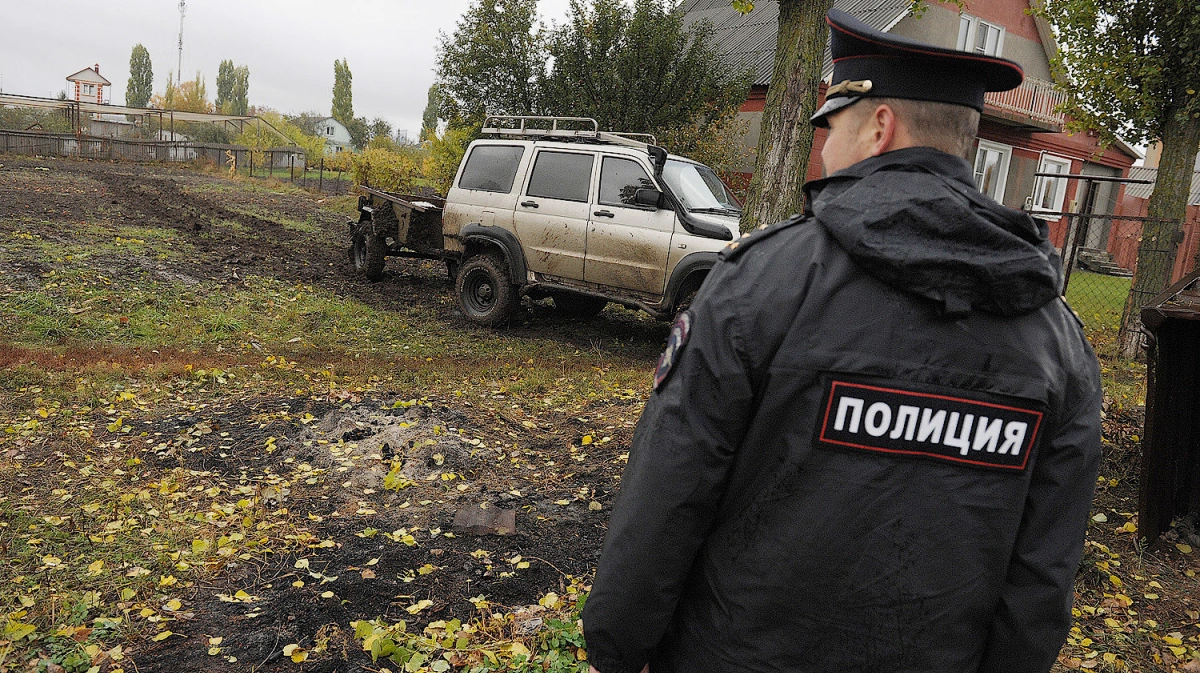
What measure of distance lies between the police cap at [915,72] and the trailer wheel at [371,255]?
10.6 meters

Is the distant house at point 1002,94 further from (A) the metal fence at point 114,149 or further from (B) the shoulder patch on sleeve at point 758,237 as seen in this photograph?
(A) the metal fence at point 114,149

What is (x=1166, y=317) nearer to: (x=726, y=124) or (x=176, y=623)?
(x=176, y=623)

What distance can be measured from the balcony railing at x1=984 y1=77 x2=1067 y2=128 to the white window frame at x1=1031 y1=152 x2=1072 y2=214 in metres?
1.27

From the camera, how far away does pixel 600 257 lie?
8.73 meters

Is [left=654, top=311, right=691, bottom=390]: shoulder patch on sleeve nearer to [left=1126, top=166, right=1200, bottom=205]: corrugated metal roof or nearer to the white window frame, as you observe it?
the white window frame

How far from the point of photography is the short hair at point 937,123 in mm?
1538

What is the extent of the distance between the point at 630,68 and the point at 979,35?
12.8 metres

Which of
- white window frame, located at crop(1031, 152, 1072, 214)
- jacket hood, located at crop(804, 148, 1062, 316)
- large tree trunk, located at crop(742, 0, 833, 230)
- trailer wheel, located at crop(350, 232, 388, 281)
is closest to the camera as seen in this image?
jacket hood, located at crop(804, 148, 1062, 316)

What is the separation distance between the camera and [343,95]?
246 ft

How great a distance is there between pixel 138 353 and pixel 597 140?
5.13 m

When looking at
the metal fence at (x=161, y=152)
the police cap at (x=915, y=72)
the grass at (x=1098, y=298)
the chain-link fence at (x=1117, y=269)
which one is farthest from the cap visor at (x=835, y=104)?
the metal fence at (x=161, y=152)

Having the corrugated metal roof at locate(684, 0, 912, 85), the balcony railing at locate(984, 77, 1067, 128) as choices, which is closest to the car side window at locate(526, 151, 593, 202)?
the corrugated metal roof at locate(684, 0, 912, 85)

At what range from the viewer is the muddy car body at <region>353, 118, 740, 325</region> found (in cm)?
825

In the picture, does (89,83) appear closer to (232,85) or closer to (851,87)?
(232,85)
